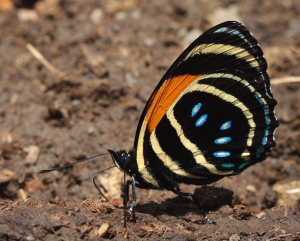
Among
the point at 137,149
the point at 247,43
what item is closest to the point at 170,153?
the point at 137,149

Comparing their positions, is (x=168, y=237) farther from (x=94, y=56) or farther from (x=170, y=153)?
(x=94, y=56)

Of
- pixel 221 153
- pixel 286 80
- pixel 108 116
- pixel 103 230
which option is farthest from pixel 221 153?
pixel 286 80

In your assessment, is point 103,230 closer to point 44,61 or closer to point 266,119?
point 266,119

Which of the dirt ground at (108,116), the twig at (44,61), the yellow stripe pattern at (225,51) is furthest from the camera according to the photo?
the twig at (44,61)

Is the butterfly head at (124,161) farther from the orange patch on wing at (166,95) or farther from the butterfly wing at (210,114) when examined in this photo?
the orange patch on wing at (166,95)

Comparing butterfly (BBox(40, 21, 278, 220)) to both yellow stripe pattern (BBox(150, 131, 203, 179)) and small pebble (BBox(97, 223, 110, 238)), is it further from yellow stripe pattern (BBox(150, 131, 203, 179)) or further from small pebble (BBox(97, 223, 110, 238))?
small pebble (BBox(97, 223, 110, 238))

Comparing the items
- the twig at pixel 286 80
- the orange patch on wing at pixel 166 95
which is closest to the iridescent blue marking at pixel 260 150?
the orange patch on wing at pixel 166 95

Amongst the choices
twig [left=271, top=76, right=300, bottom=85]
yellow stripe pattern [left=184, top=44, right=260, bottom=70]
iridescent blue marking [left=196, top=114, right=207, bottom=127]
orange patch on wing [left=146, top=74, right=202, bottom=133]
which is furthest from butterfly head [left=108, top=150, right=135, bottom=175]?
twig [left=271, top=76, right=300, bottom=85]
